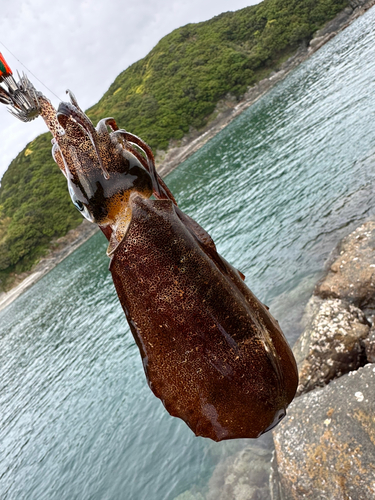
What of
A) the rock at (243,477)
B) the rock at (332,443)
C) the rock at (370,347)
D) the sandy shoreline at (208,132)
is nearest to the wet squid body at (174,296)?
the rock at (332,443)

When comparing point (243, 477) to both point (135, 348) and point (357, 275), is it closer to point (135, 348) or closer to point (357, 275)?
point (357, 275)

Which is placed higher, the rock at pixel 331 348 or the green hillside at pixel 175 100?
the green hillside at pixel 175 100

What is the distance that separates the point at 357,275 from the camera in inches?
389

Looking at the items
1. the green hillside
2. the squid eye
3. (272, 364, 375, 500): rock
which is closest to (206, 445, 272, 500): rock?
(272, 364, 375, 500): rock

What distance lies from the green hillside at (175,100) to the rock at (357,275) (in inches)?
2980

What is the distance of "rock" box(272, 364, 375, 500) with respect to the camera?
4.98 metres

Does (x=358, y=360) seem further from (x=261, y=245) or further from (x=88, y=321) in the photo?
(x=88, y=321)

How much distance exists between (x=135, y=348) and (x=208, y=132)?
7908cm

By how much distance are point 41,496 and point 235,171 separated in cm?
3262

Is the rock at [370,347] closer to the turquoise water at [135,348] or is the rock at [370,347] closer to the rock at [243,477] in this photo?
the rock at [243,477]

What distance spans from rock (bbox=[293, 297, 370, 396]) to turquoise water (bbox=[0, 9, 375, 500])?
254 cm

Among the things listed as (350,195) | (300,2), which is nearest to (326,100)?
(350,195)

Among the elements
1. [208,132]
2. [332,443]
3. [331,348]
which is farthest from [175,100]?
[332,443]

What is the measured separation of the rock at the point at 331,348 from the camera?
775cm
